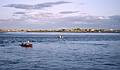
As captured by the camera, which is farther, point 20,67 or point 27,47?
point 27,47

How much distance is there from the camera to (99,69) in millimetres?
34438

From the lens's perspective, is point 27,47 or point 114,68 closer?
point 114,68

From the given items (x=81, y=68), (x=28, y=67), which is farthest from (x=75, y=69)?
(x=28, y=67)

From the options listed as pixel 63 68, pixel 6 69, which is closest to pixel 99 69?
pixel 63 68

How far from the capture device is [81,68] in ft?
115

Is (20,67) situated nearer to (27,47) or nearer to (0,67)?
(0,67)

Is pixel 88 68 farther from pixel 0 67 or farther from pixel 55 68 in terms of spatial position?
pixel 0 67

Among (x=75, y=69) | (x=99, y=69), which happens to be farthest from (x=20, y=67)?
(x=99, y=69)

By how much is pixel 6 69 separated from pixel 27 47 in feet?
140

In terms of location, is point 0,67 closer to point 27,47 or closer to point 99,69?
point 99,69

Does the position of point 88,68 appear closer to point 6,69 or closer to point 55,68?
point 55,68

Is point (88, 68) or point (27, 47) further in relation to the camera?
point (27, 47)

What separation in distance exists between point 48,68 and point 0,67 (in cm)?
649

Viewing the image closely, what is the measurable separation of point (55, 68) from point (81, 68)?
11.4ft
